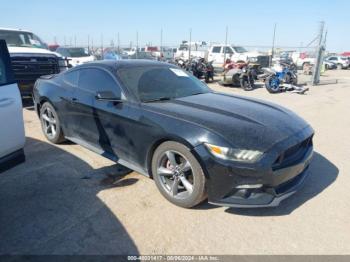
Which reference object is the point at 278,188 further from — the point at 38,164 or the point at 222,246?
the point at 38,164

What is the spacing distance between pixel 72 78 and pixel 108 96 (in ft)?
4.55

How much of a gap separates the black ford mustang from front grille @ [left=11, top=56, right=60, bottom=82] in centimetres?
366

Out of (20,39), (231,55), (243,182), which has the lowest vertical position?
(243,182)

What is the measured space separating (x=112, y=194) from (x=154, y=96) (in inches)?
51.6

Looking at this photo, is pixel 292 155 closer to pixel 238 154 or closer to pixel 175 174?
pixel 238 154

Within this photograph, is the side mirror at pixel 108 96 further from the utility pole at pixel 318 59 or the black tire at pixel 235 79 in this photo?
the utility pole at pixel 318 59

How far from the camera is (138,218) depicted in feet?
10.6

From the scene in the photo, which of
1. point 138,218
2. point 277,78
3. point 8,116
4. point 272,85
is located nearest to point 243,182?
point 138,218

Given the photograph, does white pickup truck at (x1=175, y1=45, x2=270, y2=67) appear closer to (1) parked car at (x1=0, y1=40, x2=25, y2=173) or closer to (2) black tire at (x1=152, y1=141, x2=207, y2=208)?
(2) black tire at (x1=152, y1=141, x2=207, y2=208)

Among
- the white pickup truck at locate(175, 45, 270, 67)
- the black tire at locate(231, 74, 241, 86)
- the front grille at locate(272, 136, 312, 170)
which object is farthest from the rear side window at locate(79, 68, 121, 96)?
the white pickup truck at locate(175, 45, 270, 67)

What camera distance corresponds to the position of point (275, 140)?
3174 mm

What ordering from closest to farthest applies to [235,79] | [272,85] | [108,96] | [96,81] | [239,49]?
1. [108,96]
2. [96,81]
3. [272,85]
4. [235,79]
5. [239,49]

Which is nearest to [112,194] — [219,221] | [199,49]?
[219,221]

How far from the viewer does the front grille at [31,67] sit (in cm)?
786
